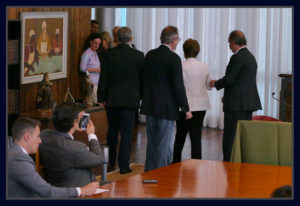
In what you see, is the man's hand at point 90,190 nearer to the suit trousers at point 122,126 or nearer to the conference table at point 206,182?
the conference table at point 206,182

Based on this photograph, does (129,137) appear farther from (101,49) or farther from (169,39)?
(101,49)

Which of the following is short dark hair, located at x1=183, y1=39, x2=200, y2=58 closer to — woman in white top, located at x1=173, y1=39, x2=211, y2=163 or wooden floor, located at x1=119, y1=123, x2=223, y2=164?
woman in white top, located at x1=173, y1=39, x2=211, y2=163

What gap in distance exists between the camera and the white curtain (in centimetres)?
934

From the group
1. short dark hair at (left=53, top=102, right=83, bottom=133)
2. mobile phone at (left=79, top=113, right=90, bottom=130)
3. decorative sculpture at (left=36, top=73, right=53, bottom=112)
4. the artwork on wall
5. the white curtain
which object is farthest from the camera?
the white curtain

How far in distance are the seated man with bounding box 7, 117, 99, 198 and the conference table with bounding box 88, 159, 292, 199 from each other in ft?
0.57

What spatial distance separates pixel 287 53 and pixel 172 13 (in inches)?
75.3

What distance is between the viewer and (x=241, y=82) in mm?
5891

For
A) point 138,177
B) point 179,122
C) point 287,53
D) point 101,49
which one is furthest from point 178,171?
point 287,53

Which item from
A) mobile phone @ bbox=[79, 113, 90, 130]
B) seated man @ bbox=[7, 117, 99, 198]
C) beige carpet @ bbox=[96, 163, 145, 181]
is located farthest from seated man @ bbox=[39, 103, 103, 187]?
beige carpet @ bbox=[96, 163, 145, 181]

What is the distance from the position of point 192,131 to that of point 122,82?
0.85 m

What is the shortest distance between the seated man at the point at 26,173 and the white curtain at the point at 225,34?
6494mm

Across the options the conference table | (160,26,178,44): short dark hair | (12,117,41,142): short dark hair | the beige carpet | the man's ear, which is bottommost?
the beige carpet

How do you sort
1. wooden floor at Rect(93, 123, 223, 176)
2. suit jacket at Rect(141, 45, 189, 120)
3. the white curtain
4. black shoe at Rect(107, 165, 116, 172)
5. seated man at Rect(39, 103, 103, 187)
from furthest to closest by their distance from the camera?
1. the white curtain
2. wooden floor at Rect(93, 123, 223, 176)
3. black shoe at Rect(107, 165, 116, 172)
4. suit jacket at Rect(141, 45, 189, 120)
5. seated man at Rect(39, 103, 103, 187)

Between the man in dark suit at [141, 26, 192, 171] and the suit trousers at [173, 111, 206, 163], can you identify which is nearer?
Answer: the man in dark suit at [141, 26, 192, 171]
